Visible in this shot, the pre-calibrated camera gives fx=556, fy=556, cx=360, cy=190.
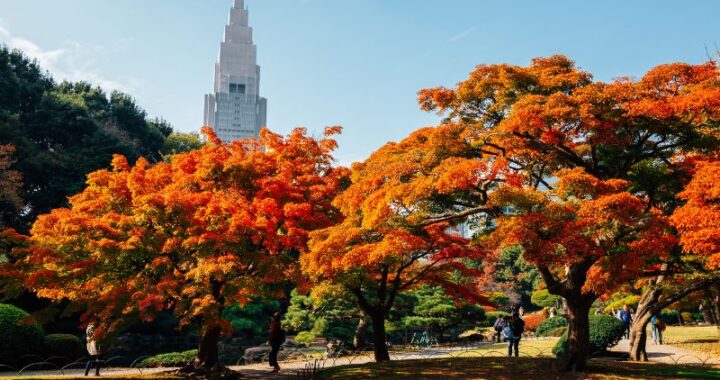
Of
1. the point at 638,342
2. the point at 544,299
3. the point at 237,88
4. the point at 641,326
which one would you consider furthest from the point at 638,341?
the point at 237,88

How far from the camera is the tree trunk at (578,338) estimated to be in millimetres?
13648

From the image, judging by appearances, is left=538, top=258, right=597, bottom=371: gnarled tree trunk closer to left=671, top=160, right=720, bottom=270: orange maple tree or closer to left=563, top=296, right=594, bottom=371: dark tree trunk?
left=563, top=296, right=594, bottom=371: dark tree trunk

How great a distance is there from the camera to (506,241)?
12.0 metres

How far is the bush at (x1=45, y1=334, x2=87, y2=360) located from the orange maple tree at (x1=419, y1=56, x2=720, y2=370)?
1484 centimetres

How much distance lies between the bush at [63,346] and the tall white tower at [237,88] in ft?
556

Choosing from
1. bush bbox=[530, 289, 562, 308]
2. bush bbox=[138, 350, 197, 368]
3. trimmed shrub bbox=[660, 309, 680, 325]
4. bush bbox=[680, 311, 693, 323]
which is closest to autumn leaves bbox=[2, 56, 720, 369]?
bush bbox=[138, 350, 197, 368]

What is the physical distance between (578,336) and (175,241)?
33.0 feet

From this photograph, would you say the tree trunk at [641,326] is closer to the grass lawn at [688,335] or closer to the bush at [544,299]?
the grass lawn at [688,335]

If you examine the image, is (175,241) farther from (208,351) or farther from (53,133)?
(53,133)

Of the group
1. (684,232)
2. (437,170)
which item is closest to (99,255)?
(437,170)

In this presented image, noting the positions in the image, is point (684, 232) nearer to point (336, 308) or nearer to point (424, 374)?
point (424, 374)

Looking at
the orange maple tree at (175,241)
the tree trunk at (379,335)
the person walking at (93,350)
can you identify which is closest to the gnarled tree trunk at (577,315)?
the tree trunk at (379,335)

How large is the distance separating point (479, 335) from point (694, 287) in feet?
62.5

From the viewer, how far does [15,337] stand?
17953 millimetres
